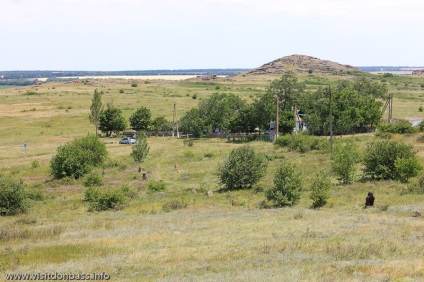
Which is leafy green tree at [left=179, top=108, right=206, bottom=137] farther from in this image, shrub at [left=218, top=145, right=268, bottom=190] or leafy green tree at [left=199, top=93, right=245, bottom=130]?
shrub at [left=218, top=145, right=268, bottom=190]

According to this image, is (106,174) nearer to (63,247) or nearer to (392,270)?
(63,247)

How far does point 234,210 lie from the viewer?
32.8 m

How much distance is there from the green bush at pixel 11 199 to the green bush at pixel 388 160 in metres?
27.0

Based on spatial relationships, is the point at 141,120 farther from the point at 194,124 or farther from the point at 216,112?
the point at 216,112

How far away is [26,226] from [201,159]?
3019 centimetres

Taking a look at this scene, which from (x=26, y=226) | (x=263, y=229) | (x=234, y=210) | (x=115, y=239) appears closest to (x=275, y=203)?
(x=234, y=210)

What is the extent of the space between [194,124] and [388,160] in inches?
1630

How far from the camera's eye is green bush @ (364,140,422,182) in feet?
131

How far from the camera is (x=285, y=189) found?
34500 mm

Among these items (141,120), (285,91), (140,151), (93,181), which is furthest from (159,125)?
(93,181)

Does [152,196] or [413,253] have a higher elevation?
[413,253]

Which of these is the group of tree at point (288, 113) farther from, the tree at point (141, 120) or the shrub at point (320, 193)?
the shrub at point (320, 193)

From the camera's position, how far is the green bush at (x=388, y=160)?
131 ft

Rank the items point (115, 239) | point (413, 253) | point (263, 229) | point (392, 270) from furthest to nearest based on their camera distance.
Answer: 1. point (263, 229)
2. point (115, 239)
3. point (413, 253)
4. point (392, 270)
